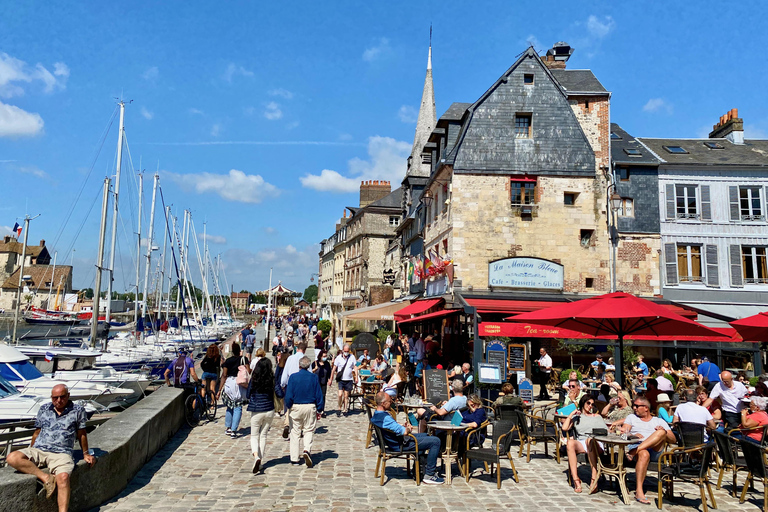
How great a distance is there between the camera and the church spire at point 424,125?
33.8 metres

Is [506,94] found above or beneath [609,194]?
above

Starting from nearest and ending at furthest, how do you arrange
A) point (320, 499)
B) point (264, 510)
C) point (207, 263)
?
point (264, 510), point (320, 499), point (207, 263)

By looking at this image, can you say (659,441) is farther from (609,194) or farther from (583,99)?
(583,99)

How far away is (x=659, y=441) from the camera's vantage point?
21.7 feet

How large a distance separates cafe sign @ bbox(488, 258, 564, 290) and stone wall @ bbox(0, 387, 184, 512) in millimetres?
13055

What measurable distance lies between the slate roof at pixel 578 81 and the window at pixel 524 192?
3923 mm

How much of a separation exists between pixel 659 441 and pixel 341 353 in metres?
7.70

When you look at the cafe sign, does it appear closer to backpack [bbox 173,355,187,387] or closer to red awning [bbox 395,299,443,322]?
red awning [bbox 395,299,443,322]

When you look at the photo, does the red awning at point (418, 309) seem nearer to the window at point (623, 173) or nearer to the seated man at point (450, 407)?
the window at point (623, 173)

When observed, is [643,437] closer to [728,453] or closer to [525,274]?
→ [728,453]

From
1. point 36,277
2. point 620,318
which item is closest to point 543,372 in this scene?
point 620,318

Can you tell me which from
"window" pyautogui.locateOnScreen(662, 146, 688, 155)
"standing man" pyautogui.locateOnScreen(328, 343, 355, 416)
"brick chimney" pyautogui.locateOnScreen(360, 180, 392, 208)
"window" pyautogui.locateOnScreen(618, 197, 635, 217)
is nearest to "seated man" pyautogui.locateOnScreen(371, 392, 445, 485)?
"standing man" pyautogui.locateOnScreen(328, 343, 355, 416)

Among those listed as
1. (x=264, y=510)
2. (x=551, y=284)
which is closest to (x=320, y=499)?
(x=264, y=510)

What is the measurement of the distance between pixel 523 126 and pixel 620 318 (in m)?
13.2
